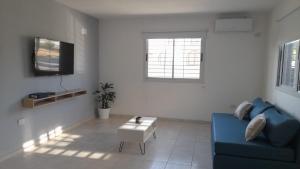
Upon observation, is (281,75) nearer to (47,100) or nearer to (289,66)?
(289,66)

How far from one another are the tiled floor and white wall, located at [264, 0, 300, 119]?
1.33 meters

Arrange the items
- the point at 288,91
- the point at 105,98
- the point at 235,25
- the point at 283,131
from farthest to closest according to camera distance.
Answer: the point at 105,98 → the point at 235,25 → the point at 288,91 → the point at 283,131

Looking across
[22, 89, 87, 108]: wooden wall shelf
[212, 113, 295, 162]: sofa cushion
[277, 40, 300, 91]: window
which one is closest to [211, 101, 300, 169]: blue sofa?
[212, 113, 295, 162]: sofa cushion

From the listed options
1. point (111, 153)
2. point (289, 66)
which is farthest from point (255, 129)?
point (111, 153)

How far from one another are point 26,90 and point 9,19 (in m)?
1.05

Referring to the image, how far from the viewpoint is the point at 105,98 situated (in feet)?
18.7

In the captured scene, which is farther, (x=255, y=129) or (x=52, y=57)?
(x=52, y=57)

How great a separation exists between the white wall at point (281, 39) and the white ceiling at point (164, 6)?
0.36 metres

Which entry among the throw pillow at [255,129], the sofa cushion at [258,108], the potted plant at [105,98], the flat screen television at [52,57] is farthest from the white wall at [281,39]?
the flat screen television at [52,57]

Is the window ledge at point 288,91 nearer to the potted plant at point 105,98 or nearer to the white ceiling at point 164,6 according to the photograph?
the white ceiling at point 164,6

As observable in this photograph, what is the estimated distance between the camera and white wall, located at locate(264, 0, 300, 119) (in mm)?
3119

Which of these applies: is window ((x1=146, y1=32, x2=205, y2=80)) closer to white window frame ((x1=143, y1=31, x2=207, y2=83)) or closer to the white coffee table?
white window frame ((x1=143, y1=31, x2=207, y2=83))

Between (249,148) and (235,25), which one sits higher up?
(235,25)

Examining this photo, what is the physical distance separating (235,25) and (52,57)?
11.9 ft
